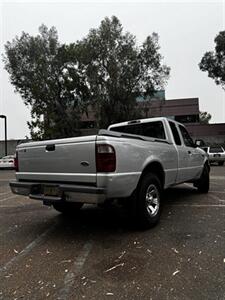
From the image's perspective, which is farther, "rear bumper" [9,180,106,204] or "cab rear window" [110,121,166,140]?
"cab rear window" [110,121,166,140]

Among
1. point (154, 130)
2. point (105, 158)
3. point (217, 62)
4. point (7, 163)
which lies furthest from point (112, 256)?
point (217, 62)

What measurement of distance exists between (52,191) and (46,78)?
25494mm

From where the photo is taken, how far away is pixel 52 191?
464cm

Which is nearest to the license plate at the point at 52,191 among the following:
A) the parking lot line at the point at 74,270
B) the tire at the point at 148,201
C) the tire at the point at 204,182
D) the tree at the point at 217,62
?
the parking lot line at the point at 74,270

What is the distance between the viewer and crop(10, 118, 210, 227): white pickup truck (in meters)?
4.20

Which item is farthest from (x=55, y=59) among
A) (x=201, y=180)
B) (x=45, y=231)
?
(x=45, y=231)

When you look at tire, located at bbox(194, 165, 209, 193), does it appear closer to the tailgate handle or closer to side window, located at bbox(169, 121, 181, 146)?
side window, located at bbox(169, 121, 181, 146)

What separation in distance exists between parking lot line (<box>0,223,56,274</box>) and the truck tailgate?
38.3 inches

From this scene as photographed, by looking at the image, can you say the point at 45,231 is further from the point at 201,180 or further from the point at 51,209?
the point at 201,180

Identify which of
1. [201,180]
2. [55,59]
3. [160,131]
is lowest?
[201,180]

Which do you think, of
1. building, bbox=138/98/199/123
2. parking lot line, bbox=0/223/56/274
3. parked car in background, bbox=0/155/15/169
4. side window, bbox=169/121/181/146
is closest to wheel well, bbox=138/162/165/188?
side window, bbox=169/121/181/146

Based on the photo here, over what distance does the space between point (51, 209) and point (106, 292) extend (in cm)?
426

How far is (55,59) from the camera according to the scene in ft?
94.5

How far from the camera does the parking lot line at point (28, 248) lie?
12.2ft
